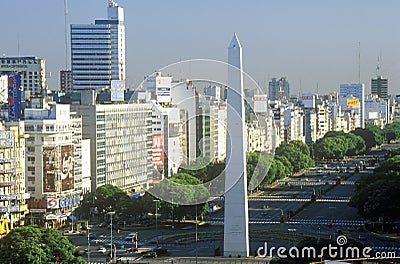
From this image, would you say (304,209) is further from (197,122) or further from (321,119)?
(321,119)

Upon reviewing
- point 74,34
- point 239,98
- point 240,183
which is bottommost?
point 240,183

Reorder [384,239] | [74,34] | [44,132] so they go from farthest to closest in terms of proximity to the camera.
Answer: [74,34], [44,132], [384,239]

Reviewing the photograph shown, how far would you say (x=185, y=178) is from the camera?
2224 inches

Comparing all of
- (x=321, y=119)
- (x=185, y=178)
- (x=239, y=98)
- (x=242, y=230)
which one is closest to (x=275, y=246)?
(x=242, y=230)

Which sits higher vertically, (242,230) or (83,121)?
(83,121)

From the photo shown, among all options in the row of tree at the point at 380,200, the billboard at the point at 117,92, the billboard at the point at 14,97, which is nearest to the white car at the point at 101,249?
the row of tree at the point at 380,200

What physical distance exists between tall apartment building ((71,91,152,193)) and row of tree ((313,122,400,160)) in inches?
1437

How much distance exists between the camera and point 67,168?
178 ft

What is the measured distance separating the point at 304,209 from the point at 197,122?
1881 cm

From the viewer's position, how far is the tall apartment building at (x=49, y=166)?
52188 mm

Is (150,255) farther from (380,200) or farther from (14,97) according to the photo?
(14,97)

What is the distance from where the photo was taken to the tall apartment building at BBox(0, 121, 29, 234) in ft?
162

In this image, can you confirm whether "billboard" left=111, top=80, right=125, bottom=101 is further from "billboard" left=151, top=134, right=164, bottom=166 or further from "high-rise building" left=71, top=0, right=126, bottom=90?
"high-rise building" left=71, top=0, right=126, bottom=90

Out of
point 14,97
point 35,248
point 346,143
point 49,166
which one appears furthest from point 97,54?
point 35,248
